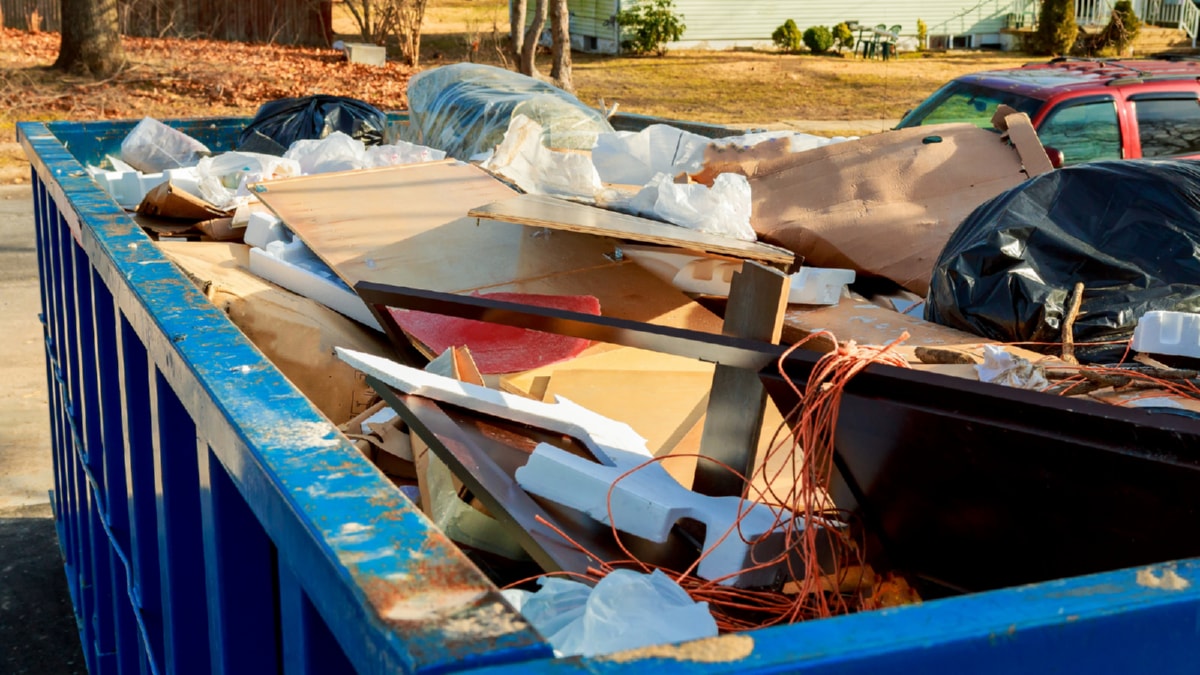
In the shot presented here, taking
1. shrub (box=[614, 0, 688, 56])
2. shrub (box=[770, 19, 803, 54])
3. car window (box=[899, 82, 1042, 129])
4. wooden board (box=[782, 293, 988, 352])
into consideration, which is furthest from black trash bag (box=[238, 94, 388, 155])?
shrub (box=[770, 19, 803, 54])

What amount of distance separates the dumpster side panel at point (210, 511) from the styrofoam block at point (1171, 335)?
5.80 ft

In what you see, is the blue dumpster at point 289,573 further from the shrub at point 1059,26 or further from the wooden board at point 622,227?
the shrub at point 1059,26

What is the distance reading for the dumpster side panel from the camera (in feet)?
2.87

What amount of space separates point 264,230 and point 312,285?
0.44 m

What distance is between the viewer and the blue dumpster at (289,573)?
81cm

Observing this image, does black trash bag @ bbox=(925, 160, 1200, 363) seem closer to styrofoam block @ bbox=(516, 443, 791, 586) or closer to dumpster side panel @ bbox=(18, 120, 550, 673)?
styrofoam block @ bbox=(516, 443, 791, 586)

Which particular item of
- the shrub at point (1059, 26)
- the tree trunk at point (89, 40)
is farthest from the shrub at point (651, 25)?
the tree trunk at point (89, 40)

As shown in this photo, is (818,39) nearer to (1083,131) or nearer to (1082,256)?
(1083,131)

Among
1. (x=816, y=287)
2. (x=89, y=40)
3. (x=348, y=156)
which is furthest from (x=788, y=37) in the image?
(x=816, y=287)

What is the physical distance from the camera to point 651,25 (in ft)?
76.9

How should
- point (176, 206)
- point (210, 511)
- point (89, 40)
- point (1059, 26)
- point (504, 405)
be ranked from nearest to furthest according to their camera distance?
point (210, 511)
point (504, 405)
point (176, 206)
point (89, 40)
point (1059, 26)

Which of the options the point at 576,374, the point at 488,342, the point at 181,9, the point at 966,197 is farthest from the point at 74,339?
the point at 181,9

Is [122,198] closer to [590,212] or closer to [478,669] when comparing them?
[590,212]

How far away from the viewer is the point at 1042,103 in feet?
23.2
